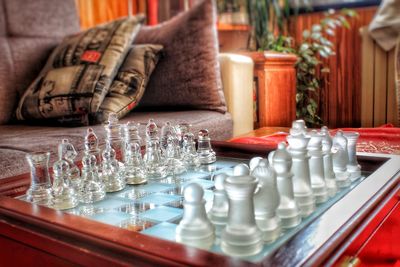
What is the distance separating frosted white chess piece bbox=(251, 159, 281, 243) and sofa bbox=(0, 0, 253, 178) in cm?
107

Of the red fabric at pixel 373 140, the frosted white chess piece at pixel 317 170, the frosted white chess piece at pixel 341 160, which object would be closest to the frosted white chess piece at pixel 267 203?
the frosted white chess piece at pixel 317 170

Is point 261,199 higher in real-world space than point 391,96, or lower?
higher

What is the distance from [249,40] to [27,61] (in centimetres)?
157

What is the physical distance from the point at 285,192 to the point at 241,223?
14 centimetres

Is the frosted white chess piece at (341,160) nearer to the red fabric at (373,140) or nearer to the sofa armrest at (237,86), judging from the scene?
the red fabric at (373,140)

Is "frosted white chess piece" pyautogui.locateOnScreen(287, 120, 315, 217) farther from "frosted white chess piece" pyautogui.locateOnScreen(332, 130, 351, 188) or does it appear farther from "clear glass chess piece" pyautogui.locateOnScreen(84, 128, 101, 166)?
"clear glass chess piece" pyautogui.locateOnScreen(84, 128, 101, 166)

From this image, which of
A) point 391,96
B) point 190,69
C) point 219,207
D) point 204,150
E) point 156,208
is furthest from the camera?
point 391,96

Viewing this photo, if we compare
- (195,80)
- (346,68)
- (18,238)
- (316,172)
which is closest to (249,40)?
(346,68)

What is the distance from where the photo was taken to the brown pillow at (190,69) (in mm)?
2010

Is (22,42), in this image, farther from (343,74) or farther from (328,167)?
(343,74)

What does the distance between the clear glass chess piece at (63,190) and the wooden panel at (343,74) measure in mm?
2697

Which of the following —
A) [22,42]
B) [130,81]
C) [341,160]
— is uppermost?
[22,42]

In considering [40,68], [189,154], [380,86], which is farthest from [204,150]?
[380,86]

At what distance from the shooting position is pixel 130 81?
1912 millimetres
